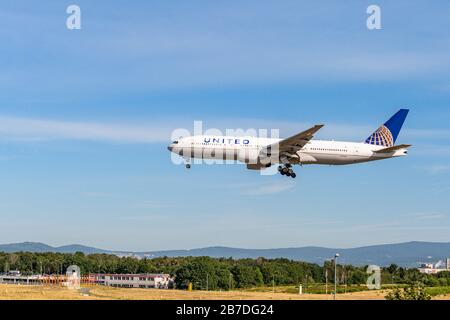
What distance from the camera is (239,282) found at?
554 feet

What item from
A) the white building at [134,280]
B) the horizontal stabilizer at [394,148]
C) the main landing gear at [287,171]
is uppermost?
the horizontal stabilizer at [394,148]

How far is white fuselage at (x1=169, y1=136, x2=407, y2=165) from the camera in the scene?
87375 mm

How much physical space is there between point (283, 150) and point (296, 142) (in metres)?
2.29

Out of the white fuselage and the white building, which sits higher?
→ the white fuselage

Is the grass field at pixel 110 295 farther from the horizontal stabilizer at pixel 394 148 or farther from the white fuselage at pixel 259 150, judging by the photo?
the horizontal stabilizer at pixel 394 148

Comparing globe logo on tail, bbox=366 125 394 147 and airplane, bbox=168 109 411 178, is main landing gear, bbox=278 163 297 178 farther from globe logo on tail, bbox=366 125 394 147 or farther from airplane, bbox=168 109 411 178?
globe logo on tail, bbox=366 125 394 147

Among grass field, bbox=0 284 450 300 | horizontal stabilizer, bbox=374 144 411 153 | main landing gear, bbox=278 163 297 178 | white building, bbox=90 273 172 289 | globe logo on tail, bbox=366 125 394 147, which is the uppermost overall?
globe logo on tail, bbox=366 125 394 147

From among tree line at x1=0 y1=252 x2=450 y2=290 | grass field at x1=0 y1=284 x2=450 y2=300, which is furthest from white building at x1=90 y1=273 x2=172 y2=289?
grass field at x1=0 y1=284 x2=450 y2=300

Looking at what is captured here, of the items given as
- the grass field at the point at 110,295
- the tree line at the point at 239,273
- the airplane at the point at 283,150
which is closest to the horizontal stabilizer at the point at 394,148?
the airplane at the point at 283,150

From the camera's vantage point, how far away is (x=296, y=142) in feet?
Answer: 292

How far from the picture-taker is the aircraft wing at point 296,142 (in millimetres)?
86875

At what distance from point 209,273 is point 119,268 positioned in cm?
4243

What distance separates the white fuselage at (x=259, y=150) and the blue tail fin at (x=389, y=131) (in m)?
5.64
